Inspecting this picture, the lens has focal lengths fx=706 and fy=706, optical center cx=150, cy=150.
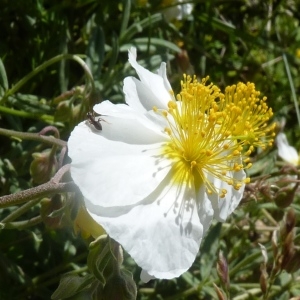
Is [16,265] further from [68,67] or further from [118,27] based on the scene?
[118,27]

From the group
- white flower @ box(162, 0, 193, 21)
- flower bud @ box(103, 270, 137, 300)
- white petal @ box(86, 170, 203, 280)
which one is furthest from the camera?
white flower @ box(162, 0, 193, 21)

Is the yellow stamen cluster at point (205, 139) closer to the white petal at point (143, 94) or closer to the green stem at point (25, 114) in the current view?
the white petal at point (143, 94)

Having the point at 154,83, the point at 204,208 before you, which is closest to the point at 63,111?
the point at 154,83

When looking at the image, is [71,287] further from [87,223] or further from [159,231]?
[159,231]

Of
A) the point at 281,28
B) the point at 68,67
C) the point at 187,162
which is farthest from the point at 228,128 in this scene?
the point at 281,28

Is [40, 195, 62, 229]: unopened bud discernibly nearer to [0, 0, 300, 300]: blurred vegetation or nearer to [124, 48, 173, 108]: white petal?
[0, 0, 300, 300]: blurred vegetation

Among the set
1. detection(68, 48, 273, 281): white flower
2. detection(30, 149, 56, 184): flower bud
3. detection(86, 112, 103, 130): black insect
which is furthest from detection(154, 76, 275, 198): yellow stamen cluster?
detection(30, 149, 56, 184): flower bud

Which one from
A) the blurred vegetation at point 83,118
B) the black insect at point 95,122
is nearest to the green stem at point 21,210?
the blurred vegetation at point 83,118
